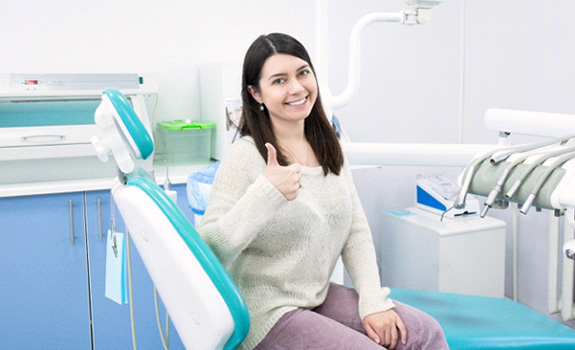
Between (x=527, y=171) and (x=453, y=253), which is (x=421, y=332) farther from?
(x=453, y=253)

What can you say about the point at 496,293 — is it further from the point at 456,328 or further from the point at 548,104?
the point at 456,328

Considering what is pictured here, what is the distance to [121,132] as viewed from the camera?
105 centimetres

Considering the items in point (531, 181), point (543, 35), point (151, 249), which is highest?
point (543, 35)

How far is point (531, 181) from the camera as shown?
862 millimetres

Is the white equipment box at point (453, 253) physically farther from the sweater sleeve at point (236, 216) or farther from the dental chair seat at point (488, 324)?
the sweater sleeve at point (236, 216)

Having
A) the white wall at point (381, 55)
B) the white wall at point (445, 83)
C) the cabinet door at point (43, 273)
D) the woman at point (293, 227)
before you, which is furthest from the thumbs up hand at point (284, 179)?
the white wall at point (445, 83)

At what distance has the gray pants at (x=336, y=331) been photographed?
113 cm

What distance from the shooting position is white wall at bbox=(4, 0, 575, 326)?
261 cm

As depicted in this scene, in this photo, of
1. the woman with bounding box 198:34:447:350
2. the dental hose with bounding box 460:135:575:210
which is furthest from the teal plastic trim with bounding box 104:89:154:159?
the dental hose with bounding box 460:135:575:210

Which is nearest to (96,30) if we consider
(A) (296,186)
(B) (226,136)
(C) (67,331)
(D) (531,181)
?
(B) (226,136)

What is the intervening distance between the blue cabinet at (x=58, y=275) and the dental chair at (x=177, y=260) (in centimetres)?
132

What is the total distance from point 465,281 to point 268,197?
1872 millimetres

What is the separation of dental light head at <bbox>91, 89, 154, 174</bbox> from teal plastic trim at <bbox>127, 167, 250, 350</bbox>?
0.11m

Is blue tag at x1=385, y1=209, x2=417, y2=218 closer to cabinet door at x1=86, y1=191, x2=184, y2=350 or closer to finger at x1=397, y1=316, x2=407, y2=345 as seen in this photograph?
cabinet door at x1=86, y1=191, x2=184, y2=350
